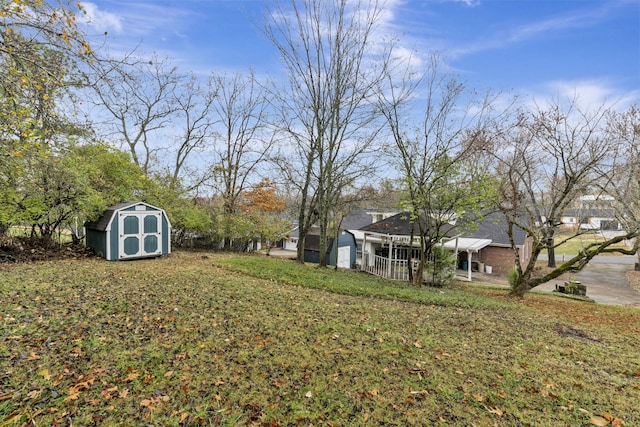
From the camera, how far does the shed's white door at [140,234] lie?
415 inches

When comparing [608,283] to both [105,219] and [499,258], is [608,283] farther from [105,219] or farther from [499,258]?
[105,219]

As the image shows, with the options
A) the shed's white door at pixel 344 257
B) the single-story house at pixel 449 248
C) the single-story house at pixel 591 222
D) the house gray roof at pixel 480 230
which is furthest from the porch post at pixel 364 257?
the single-story house at pixel 591 222

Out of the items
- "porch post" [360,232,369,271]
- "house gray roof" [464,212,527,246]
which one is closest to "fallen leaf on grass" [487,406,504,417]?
"porch post" [360,232,369,271]

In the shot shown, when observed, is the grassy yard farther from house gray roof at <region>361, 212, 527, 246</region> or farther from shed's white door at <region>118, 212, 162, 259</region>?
house gray roof at <region>361, 212, 527, 246</region>

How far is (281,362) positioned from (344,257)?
21.4m

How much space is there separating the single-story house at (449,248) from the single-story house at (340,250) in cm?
419

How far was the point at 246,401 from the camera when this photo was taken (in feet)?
9.52

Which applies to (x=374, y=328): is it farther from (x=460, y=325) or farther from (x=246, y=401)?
(x=246, y=401)

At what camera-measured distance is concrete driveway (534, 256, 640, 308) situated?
510 inches

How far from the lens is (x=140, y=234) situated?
11000 mm

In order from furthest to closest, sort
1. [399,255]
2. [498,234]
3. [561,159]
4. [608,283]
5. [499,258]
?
[498,234] → [499,258] → [608,283] → [399,255] → [561,159]

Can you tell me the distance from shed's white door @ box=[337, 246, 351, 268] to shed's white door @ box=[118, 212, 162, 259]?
49.2 feet

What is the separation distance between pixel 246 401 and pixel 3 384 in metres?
2.26

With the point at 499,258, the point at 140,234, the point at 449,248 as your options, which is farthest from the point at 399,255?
the point at 140,234
